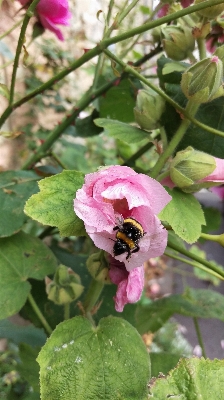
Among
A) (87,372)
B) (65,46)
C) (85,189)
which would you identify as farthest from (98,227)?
(65,46)

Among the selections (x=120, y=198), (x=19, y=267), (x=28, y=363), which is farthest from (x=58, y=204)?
(x=28, y=363)

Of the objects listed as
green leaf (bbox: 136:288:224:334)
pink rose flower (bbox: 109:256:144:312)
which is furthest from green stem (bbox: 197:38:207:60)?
green leaf (bbox: 136:288:224:334)

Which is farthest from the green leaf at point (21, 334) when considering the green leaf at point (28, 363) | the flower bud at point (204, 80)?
the flower bud at point (204, 80)

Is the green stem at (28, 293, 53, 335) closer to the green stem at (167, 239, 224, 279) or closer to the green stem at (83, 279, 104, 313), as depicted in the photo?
the green stem at (83, 279, 104, 313)

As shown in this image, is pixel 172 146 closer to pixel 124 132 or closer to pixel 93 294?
pixel 124 132

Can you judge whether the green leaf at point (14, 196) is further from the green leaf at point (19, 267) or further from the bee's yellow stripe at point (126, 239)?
the bee's yellow stripe at point (126, 239)

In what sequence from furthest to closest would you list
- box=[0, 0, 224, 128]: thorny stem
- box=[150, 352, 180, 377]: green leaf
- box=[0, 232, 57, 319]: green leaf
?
box=[150, 352, 180, 377]: green leaf → box=[0, 232, 57, 319]: green leaf → box=[0, 0, 224, 128]: thorny stem
